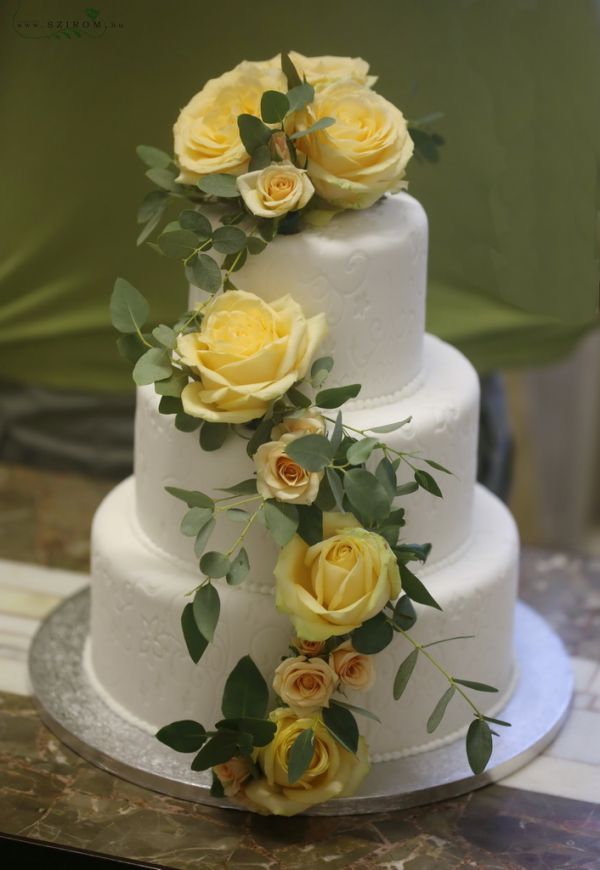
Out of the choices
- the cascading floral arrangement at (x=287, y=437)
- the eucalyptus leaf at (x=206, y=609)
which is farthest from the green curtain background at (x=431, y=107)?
the eucalyptus leaf at (x=206, y=609)

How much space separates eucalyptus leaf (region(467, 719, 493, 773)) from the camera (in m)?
1.40

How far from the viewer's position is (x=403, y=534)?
1520mm

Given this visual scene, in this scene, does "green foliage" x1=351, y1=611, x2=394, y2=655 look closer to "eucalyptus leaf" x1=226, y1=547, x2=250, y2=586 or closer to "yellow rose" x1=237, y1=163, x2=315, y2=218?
"eucalyptus leaf" x1=226, y1=547, x2=250, y2=586

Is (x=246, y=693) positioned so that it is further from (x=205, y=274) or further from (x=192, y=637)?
(x=205, y=274)

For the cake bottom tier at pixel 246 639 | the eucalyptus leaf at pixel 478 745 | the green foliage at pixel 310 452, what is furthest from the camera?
the cake bottom tier at pixel 246 639

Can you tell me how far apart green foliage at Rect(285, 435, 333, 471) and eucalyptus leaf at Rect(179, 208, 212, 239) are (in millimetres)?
263

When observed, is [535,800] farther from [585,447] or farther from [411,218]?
[585,447]

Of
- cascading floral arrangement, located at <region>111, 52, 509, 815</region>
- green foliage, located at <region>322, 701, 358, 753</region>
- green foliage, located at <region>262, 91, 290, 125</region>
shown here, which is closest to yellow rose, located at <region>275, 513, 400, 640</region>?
cascading floral arrangement, located at <region>111, 52, 509, 815</region>

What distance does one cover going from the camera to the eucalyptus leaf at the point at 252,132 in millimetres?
1382

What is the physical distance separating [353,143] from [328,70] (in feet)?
0.49

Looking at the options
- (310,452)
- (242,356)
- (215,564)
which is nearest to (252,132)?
(242,356)

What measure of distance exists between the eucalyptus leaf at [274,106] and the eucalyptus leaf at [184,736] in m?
0.66

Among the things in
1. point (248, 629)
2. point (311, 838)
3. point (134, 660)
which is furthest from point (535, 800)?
point (134, 660)

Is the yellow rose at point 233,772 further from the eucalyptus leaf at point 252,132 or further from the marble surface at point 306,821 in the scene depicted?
the eucalyptus leaf at point 252,132
